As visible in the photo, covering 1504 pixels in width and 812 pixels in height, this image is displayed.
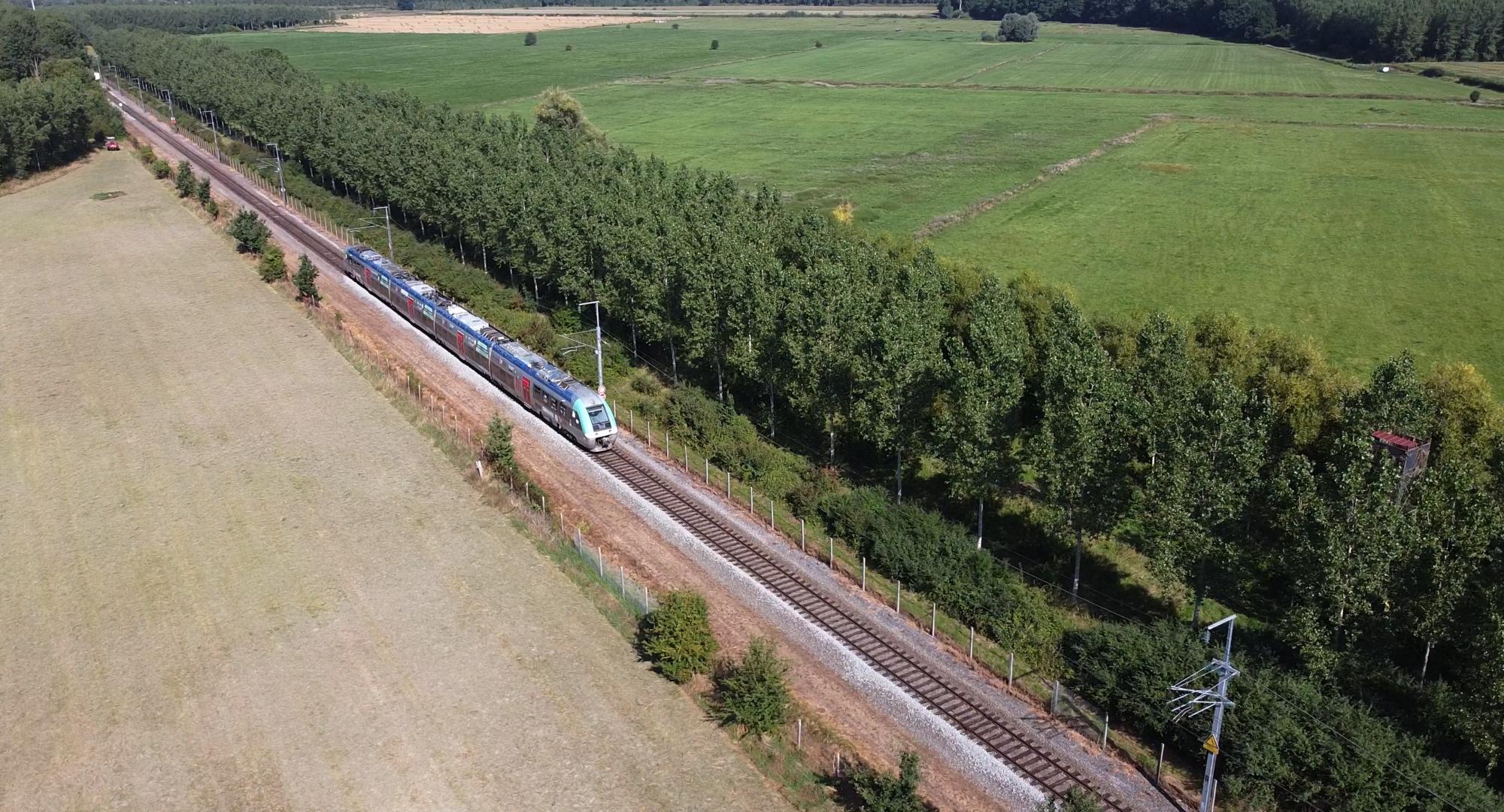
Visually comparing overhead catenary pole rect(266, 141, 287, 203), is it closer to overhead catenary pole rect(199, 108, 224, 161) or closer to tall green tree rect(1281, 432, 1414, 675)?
overhead catenary pole rect(199, 108, 224, 161)

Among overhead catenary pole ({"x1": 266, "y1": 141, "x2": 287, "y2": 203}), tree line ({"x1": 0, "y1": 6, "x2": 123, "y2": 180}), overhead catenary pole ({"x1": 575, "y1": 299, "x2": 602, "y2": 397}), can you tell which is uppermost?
tree line ({"x1": 0, "y1": 6, "x2": 123, "y2": 180})

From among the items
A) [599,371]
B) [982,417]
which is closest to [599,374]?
[599,371]

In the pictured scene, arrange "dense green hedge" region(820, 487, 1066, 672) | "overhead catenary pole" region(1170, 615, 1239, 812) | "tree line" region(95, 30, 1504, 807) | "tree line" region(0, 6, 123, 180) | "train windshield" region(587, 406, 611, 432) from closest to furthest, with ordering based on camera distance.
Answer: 1. "overhead catenary pole" region(1170, 615, 1239, 812)
2. "tree line" region(95, 30, 1504, 807)
3. "dense green hedge" region(820, 487, 1066, 672)
4. "train windshield" region(587, 406, 611, 432)
5. "tree line" region(0, 6, 123, 180)

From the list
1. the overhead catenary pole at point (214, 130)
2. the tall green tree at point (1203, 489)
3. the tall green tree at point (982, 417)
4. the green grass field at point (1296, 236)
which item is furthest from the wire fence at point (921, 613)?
the overhead catenary pole at point (214, 130)

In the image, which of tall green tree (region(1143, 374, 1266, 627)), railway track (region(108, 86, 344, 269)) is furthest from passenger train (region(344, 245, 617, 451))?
tall green tree (region(1143, 374, 1266, 627))

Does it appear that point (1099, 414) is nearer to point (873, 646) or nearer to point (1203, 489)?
point (1203, 489)

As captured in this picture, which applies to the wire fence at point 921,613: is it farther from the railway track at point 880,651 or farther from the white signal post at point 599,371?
the white signal post at point 599,371

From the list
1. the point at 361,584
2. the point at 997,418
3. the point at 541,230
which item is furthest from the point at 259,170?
the point at 997,418
